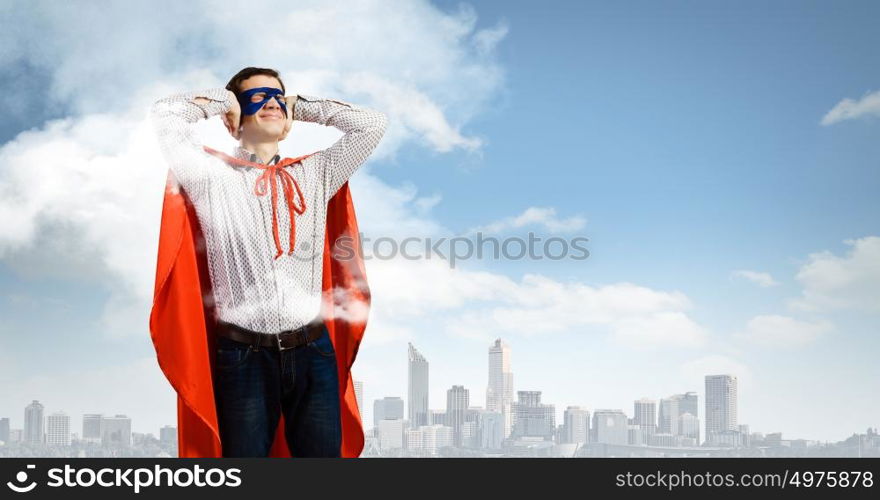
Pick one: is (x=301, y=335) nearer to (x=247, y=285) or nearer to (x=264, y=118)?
(x=247, y=285)

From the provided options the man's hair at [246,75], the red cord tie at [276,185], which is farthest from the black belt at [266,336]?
the man's hair at [246,75]

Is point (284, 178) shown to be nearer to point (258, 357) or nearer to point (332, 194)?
point (332, 194)

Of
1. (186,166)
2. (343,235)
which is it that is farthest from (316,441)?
(186,166)

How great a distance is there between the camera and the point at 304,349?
3.60 m

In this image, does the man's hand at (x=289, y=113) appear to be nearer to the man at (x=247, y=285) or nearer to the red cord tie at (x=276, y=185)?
the man at (x=247, y=285)

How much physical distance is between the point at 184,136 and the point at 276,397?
1110 mm

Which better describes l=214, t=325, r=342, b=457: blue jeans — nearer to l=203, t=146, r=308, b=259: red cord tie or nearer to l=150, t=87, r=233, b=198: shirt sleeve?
l=203, t=146, r=308, b=259: red cord tie

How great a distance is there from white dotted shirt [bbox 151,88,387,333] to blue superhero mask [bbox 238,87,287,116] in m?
0.07

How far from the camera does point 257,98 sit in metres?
3.73

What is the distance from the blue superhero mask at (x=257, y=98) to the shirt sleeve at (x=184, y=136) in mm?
124

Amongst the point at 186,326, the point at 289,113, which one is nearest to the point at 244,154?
the point at 289,113

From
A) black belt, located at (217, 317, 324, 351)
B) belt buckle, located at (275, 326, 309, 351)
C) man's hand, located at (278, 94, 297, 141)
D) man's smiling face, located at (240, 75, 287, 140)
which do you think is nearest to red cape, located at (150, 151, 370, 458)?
black belt, located at (217, 317, 324, 351)

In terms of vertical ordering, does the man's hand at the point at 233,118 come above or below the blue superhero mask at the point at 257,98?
below

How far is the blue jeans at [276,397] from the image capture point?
3.52 meters
